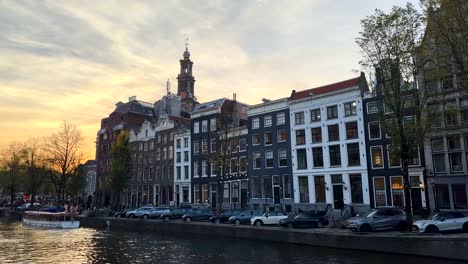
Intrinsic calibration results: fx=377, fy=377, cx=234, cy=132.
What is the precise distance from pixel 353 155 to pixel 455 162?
39.0ft

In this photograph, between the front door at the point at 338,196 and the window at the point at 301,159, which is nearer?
the front door at the point at 338,196

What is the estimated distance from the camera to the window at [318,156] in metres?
53.7

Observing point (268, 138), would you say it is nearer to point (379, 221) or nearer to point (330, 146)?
point (330, 146)

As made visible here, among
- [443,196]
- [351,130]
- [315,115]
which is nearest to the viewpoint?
[443,196]

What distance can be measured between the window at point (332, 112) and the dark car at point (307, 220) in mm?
18651

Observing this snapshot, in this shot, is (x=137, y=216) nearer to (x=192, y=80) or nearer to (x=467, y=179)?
(x=467, y=179)

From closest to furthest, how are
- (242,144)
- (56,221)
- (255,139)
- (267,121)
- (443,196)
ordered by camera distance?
(443,196)
(56,221)
(267,121)
(255,139)
(242,144)

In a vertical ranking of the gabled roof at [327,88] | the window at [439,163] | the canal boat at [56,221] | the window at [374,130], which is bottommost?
the canal boat at [56,221]

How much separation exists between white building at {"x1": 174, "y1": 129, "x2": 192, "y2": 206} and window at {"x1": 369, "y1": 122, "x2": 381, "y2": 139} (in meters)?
34.9

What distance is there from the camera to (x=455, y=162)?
42.8 meters

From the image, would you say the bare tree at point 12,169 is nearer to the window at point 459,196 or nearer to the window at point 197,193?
the window at point 197,193

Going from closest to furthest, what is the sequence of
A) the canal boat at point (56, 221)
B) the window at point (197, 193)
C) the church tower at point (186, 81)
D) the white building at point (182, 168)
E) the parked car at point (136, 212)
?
the canal boat at point (56, 221), the parked car at point (136, 212), the window at point (197, 193), the white building at point (182, 168), the church tower at point (186, 81)

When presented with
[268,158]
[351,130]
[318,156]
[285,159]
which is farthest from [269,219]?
[268,158]

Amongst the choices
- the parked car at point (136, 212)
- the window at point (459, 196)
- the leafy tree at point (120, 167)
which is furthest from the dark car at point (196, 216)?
the window at point (459, 196)
